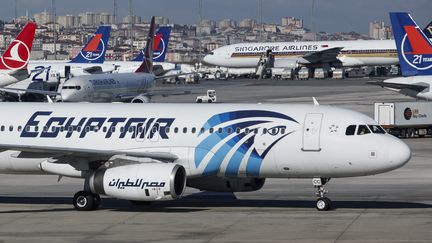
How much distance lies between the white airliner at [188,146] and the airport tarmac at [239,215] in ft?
3.39

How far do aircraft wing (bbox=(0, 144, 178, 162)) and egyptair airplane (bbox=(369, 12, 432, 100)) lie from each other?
32389mm

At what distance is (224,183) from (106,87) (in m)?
49.7

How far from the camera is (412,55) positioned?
206 ft

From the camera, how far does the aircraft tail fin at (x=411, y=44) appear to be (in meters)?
62.2

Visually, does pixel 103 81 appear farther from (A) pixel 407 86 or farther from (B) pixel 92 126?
(B) pixel 92 126

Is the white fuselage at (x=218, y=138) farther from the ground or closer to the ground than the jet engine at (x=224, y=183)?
farther from the ground

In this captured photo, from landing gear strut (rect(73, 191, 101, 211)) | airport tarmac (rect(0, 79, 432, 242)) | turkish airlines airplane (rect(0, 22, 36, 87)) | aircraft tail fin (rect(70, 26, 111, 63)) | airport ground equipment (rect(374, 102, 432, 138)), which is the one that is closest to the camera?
airport tarmac (rect(0, 79, 432, 242))

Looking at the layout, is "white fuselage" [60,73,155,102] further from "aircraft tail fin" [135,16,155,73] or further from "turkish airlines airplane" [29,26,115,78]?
"turkish airlines airplane" [29,26,115,78]

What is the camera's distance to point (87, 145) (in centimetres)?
3278

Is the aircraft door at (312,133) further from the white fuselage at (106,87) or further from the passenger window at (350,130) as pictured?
the white fuselage at (106,87)

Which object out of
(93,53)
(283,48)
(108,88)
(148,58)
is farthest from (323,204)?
(283,48)

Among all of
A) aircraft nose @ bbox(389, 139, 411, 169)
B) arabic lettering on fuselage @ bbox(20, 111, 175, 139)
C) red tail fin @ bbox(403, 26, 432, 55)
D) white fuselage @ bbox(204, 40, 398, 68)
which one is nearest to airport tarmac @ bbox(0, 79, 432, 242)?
aircraft nose @ bbox(389, 139, 411, 169)

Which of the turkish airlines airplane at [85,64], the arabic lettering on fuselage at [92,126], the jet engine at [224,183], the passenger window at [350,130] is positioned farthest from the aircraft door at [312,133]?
the turkish airlines airplane at [85,64]

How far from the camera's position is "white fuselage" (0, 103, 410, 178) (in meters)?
30.8
